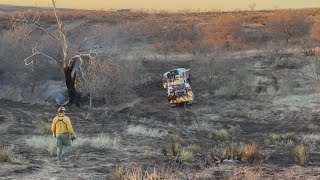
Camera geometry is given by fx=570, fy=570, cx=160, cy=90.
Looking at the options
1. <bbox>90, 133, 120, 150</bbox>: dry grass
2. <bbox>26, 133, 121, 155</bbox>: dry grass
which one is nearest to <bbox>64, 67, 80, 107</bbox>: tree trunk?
<bbox>26, 133, 121, 155</bbox>: dry grass

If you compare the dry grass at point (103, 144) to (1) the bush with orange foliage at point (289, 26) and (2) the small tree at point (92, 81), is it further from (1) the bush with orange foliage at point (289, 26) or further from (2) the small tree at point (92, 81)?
(1) the bush with orange foliage at point (289, 26)

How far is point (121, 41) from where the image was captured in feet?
284

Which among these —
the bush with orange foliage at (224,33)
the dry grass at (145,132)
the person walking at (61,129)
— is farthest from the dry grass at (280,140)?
the bush with orange foliage at (224,33)

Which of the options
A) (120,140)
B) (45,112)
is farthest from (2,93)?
(120,140)

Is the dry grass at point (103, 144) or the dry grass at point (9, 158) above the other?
the dry grass at point (9, 158)

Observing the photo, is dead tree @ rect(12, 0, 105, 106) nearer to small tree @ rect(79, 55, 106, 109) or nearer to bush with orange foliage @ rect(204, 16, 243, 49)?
small tree @ rect(79, 55, 106, 109)

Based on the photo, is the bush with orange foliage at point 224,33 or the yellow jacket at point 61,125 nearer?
the yellow jacket at point 61,125

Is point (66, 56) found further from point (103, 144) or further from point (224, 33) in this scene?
point (224, 33)

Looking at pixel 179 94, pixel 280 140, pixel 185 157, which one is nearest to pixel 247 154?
pixel 185 157

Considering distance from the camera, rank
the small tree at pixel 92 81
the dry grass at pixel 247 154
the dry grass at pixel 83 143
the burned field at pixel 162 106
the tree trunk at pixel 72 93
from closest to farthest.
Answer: the burned field at pixel 162 106
the dry grass at pixel 247 154
the dry grass at pixel 83 143
the tree trunk at pixel 72 93
the small tree at pixel 92 81

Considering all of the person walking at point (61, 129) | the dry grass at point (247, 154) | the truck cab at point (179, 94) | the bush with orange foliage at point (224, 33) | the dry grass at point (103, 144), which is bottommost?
the truck cab at point (179, 94)

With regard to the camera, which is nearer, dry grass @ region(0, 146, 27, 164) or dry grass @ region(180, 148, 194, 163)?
dry grass @ region(0, 146, 27, 164)

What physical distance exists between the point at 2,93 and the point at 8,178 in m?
40.2

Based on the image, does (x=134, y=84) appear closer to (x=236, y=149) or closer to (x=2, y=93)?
(x=2, y=93)
